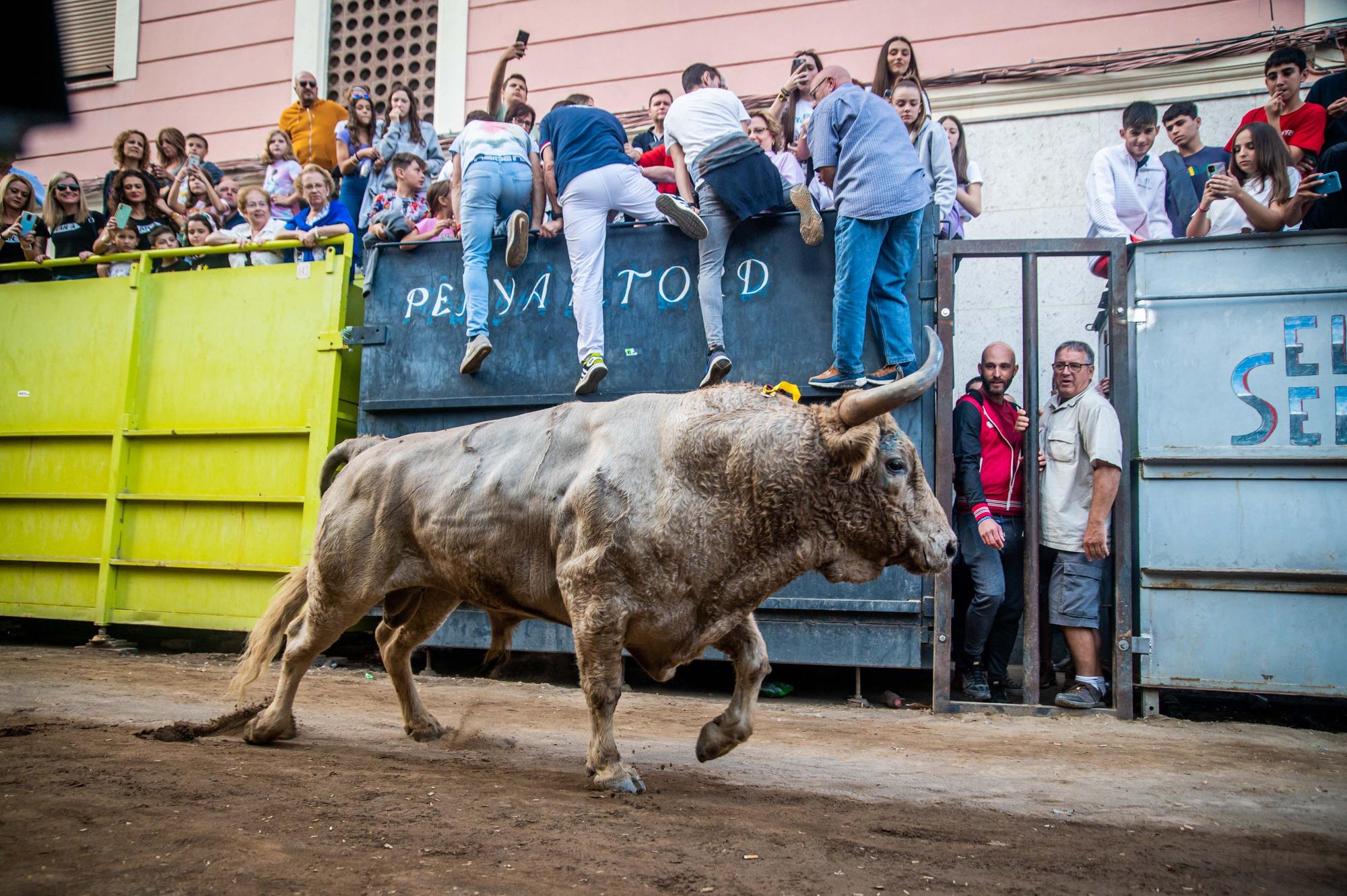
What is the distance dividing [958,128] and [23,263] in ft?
27.4

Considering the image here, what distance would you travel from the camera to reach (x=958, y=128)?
7797 millimetres

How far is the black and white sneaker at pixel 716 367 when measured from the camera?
6469 mm

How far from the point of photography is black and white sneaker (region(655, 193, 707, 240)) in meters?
6.39

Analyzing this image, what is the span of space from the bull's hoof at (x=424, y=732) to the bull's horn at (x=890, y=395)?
2.62 meters

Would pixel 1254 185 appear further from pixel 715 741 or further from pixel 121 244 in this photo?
pixel 121 244

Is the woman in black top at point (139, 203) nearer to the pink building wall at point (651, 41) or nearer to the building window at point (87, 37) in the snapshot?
the pink building wall at point (651, 41)

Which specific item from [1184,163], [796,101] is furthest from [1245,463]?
[796,101]

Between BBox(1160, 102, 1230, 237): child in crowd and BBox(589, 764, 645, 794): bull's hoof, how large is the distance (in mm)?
5938

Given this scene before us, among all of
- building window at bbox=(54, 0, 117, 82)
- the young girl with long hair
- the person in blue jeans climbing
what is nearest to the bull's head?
building window at bbox=(54, 0, 117, 82)

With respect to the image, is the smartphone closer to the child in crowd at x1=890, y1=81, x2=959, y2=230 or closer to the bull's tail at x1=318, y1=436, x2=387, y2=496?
the child in crowd at x1=890, y1=81, x2=959, y2=230

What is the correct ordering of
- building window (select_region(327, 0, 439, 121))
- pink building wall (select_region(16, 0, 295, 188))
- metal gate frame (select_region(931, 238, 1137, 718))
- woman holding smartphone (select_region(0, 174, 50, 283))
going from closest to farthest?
metal gate frame (select_region(931, 238, 1137, 718))
woman holding smartphone (select_region(0, 174, 50, 283))
pink building wall (select_region(16, 0, 295, 188))
building window (select_region(327, 0, 439, 121))

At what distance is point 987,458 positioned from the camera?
21.7ft

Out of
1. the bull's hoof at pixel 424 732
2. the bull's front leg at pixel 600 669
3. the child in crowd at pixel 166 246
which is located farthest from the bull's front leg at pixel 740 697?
the child in crowd at pixel 166 246

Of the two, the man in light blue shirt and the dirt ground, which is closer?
the dirt ground
